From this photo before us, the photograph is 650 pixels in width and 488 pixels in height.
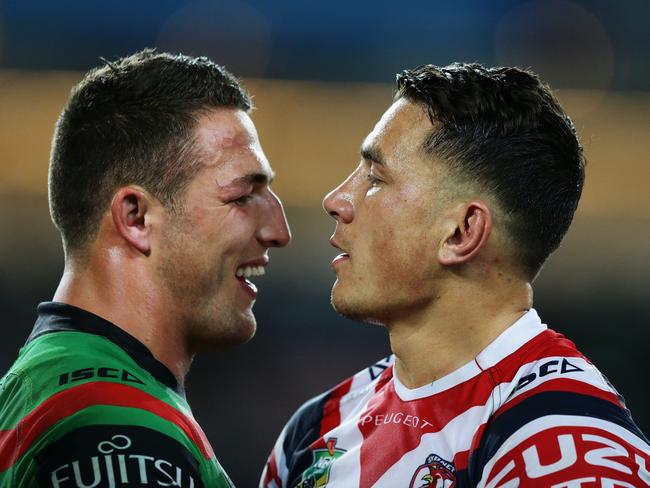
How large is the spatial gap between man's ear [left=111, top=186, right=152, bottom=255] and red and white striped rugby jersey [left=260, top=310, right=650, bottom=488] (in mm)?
819

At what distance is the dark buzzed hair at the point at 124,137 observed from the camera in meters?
2.47

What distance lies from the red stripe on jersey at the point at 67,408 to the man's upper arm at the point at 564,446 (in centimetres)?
76

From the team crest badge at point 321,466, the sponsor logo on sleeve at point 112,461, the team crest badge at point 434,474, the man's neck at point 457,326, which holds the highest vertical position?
the man's neck at point 457,326

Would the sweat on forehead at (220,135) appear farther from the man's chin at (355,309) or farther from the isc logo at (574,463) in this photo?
the isc logo at (574,463)

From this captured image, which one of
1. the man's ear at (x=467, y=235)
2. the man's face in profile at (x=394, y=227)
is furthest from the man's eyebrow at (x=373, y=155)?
the man's ear at (x=467, y=235)

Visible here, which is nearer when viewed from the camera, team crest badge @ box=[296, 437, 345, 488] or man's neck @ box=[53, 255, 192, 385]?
man's neck @ box=[53, 255, 192, 385]

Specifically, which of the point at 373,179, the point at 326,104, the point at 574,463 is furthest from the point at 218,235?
the point at 326,104

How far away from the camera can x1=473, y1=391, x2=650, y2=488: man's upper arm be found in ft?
6.23

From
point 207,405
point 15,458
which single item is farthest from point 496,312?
point 207,405

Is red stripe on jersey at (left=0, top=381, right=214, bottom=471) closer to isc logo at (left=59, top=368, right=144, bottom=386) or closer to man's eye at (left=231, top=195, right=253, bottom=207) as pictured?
isc logo at (left=59, top=368, right=144, bottom=386)

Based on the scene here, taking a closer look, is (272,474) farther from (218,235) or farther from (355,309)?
(218,235)

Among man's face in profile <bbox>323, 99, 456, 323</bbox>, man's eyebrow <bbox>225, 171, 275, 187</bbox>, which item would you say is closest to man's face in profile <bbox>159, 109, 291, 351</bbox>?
man's eyebrow <bbox>225, 171, 275, 187</bbox>

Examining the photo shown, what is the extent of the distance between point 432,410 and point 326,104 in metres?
7.27

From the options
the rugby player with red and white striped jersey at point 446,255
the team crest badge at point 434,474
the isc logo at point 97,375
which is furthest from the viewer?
the rugby player with red and white striped jersey at point 446,255
